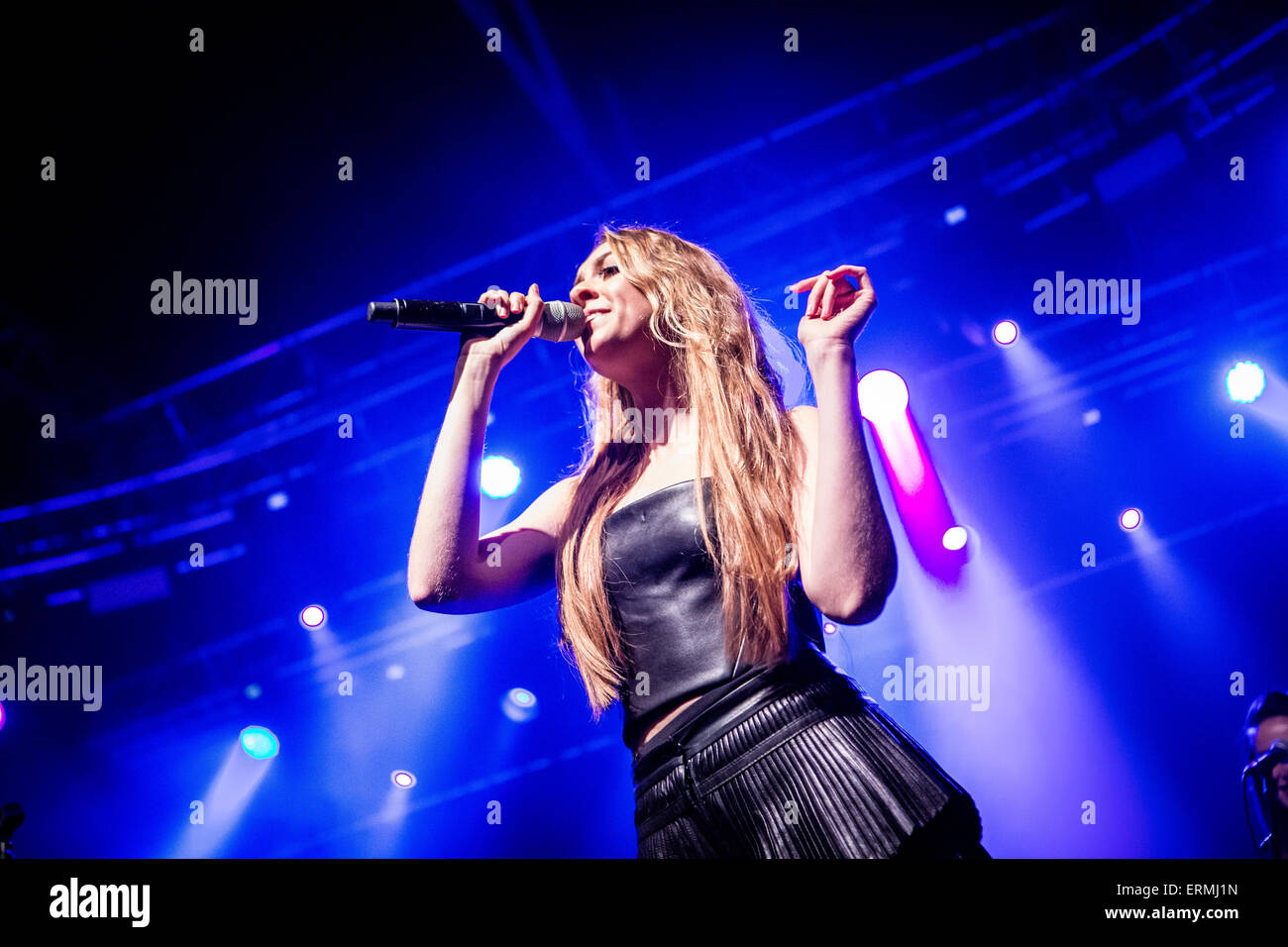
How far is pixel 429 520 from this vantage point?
1711 mm

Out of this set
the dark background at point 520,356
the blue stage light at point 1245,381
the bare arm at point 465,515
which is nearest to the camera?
the bare arm at point 465,515

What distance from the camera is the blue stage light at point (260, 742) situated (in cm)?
286

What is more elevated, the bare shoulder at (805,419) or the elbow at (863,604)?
the bare shoulder at (805,419)

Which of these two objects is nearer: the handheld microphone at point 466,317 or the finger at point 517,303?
the handheld microphone at point 466,317

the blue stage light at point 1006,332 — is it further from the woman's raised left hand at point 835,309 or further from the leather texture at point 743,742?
the leather texture at point 743,742

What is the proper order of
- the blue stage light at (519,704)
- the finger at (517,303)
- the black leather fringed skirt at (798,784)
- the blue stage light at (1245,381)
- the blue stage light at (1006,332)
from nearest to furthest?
the black leather fringed skirt at (798,784) → the finger at (517,303) → the blue stage light at (519,704) → the blue stage light at (1006,332) → the blue stage light at (1245,381)

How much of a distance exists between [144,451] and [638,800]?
200 cm

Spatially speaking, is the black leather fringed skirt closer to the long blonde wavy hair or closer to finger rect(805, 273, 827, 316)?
the long blonde wavy hair

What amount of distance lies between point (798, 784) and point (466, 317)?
1.02 metres

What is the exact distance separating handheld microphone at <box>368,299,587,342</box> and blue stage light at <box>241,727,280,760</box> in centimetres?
165

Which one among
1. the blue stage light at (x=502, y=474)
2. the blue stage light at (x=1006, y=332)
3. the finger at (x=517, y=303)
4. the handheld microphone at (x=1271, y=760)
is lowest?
the handheld microphone at (x=1271, y=760)

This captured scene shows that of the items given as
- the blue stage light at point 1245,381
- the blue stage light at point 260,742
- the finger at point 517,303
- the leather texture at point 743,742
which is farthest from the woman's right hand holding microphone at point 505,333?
the blue stage light at point 1245,381

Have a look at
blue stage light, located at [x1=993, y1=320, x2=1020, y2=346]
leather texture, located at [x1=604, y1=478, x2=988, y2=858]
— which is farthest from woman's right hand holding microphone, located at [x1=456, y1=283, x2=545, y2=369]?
blue stage light, located at [x1=993, y1=320, x2=1020, y2=346]

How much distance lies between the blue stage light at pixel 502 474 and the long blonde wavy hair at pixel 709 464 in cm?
83
